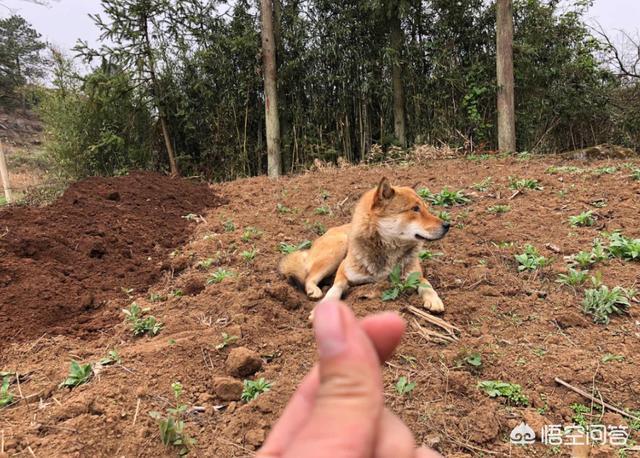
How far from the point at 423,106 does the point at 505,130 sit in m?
2.82

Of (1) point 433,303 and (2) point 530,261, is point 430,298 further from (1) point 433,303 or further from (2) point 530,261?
(2) point 530,261

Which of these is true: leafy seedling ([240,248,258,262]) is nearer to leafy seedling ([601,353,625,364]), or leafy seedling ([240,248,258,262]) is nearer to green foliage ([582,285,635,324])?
green foliage ([582,285,635,324])

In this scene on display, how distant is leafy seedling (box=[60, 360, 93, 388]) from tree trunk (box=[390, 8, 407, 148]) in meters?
11.0

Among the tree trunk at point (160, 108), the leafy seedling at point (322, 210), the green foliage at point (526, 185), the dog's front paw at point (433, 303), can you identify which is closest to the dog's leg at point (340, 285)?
the dog's front paw at point (433, 303)

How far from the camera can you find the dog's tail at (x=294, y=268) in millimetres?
4070

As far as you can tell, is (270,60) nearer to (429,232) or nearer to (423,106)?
(423,106)

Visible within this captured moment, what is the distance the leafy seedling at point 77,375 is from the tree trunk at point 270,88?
9330 mm

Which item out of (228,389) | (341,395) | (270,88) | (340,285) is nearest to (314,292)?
(340,285)

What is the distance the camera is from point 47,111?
42.3ft

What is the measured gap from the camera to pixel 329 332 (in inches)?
33.1

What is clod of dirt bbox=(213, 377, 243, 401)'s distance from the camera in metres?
2.31

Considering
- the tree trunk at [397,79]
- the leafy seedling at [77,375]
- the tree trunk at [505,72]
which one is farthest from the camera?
the tree trunk at [397,79]

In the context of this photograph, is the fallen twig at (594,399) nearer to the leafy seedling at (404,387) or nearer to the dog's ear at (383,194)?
the leafy seedling at (404,387)

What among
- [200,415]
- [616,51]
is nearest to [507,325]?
[200,415]
